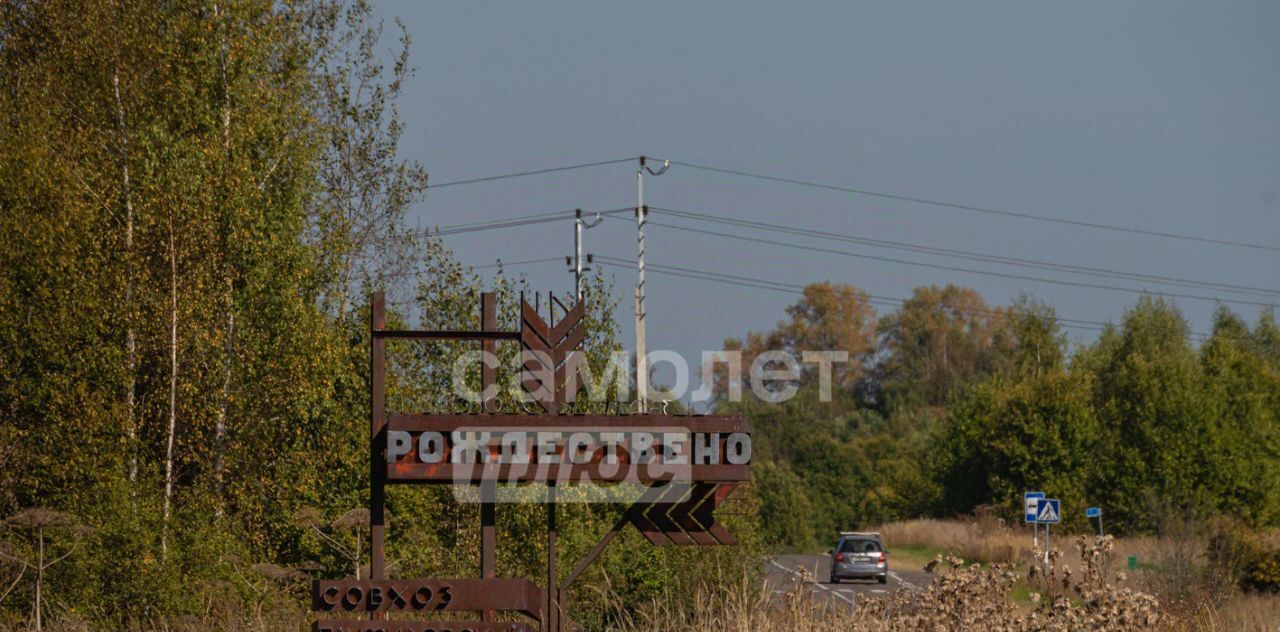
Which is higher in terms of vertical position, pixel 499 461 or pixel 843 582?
pixel 499 461

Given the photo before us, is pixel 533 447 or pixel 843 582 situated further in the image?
pixel 843 582

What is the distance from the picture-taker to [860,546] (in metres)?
40.1

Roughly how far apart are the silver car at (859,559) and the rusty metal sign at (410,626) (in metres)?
30.4

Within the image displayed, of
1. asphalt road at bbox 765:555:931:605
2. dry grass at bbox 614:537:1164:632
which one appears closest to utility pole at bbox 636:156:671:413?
asphalt road at bbox 765:555:931:605

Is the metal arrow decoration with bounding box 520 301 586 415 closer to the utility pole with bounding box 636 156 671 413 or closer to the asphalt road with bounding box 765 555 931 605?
the asphalt road with bounding box 765 555 931 605

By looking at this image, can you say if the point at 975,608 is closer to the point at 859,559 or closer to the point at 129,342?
the point at 129,342

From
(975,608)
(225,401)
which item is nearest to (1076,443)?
(225,401)

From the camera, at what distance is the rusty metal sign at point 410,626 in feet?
29.6

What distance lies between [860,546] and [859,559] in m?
0.60

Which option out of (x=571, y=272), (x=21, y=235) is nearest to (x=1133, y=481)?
(x=571, y=272)

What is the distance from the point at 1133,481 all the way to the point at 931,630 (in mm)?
52462

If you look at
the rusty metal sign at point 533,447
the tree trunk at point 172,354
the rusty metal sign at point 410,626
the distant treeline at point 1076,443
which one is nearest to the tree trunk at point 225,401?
the tree trunk at point 172,354

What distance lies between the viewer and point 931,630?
450 inches

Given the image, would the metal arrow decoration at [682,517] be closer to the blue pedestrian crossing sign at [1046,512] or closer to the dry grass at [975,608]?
the dry grass at [975,608]
